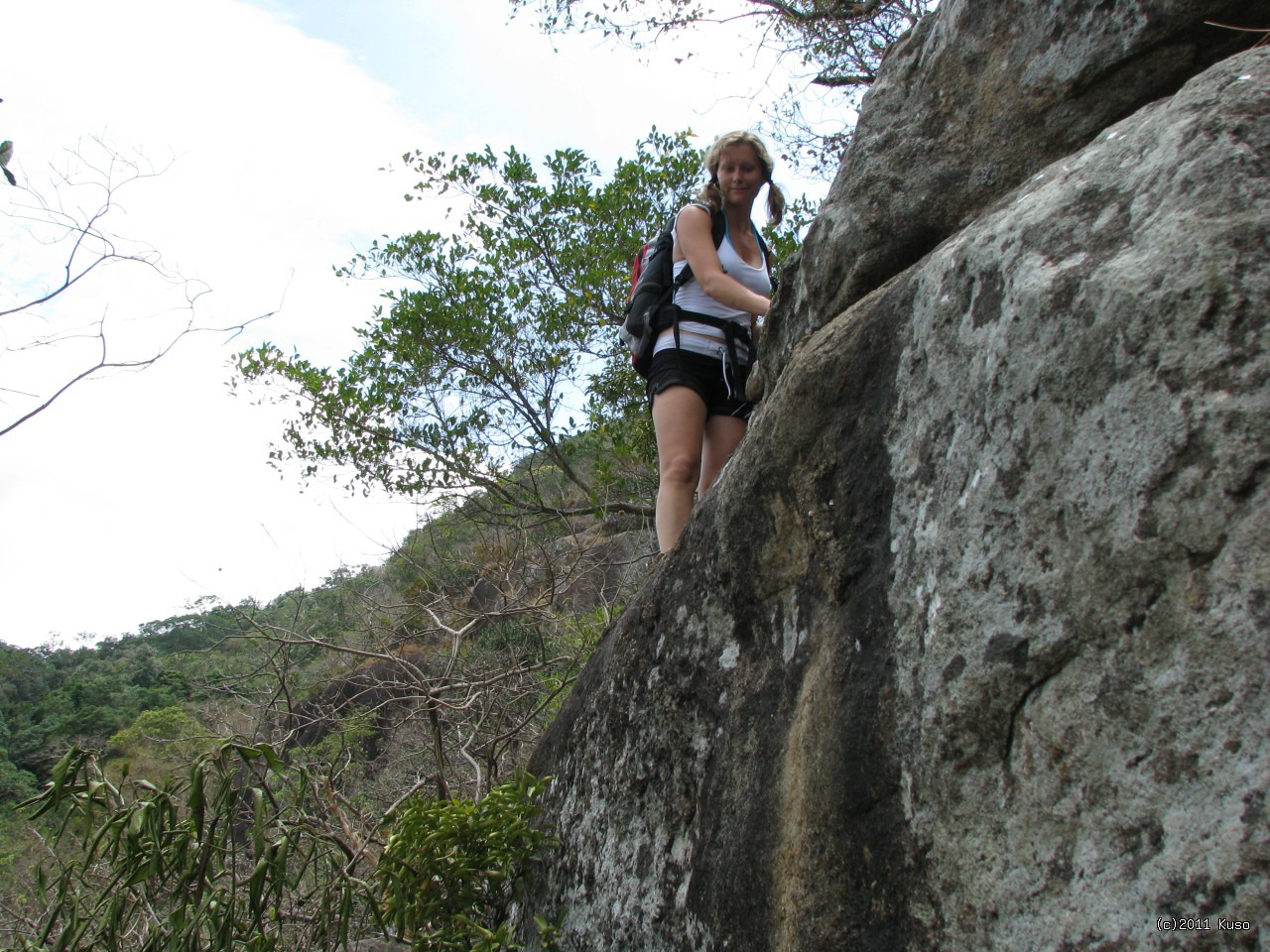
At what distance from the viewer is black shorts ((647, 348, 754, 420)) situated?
322 cm

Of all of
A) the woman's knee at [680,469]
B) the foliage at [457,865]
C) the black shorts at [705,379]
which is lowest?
the foliage at [457,865]

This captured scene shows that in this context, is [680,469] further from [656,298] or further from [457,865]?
[457,865]

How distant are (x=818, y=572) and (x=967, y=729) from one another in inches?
23.7

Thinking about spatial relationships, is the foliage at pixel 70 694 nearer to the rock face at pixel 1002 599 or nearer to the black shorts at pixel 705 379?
the black shorts at pixel 705 379

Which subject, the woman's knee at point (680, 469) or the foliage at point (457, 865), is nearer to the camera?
the foliage at point (457, 865)

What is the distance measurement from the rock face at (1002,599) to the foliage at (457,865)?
160 mm

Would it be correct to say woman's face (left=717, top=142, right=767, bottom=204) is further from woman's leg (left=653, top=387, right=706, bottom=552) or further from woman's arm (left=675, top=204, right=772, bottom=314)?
woman's leg (left=653, top=387, right=706, bottom=552)

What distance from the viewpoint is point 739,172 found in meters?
3.37

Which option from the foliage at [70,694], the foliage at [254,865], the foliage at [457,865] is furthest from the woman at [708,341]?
the foliage at [70,694]

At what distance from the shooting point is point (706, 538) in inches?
103

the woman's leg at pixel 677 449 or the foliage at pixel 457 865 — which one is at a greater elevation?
the woman's leg at pixel 677 449

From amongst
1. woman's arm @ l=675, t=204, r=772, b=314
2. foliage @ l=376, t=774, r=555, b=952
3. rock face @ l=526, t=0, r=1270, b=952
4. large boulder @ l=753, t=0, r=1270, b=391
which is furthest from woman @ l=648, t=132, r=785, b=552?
foliage @ l=376, t=774, r=555, b=952

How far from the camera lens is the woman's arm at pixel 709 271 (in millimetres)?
3127

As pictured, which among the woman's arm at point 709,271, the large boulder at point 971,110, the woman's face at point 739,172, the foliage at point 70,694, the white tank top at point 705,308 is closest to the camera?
the large boulder at point 971,110
